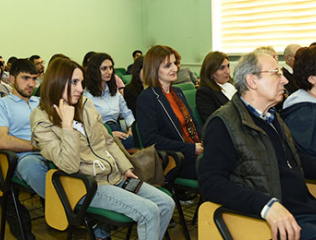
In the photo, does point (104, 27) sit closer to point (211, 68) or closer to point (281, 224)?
point (211, 68)

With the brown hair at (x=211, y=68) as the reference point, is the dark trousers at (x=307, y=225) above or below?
below

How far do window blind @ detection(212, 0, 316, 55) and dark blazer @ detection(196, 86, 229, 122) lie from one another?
4.17 m

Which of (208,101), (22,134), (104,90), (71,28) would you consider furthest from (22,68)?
(71,28)

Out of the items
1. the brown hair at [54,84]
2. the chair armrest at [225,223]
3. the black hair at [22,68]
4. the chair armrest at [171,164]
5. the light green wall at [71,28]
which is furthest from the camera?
the light green wall at [71,28]

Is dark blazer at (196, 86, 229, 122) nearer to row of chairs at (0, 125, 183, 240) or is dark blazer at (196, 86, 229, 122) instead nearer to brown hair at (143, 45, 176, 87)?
brown hair at (143, 45, 176, 87)

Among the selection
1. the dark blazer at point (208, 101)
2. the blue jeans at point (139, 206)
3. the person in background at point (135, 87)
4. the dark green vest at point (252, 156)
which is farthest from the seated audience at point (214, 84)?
the dark green vest at point (252, 156)

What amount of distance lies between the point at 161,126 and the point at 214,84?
0.88 metres

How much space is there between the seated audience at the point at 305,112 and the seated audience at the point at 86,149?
81 centimetres

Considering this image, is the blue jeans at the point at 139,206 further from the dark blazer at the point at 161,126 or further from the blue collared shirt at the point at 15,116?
the blue collared shirt at the point at 15,116

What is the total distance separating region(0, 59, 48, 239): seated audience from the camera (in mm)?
2686

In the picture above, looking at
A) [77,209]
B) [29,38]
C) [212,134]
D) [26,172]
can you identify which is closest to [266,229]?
[212,134]

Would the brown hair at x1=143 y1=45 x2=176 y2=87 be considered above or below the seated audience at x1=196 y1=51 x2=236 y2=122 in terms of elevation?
above

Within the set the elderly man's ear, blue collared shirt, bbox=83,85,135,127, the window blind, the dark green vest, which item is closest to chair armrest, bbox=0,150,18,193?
blue collared shirt, bbox=83,85,135,127

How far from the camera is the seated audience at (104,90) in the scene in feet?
12.7
